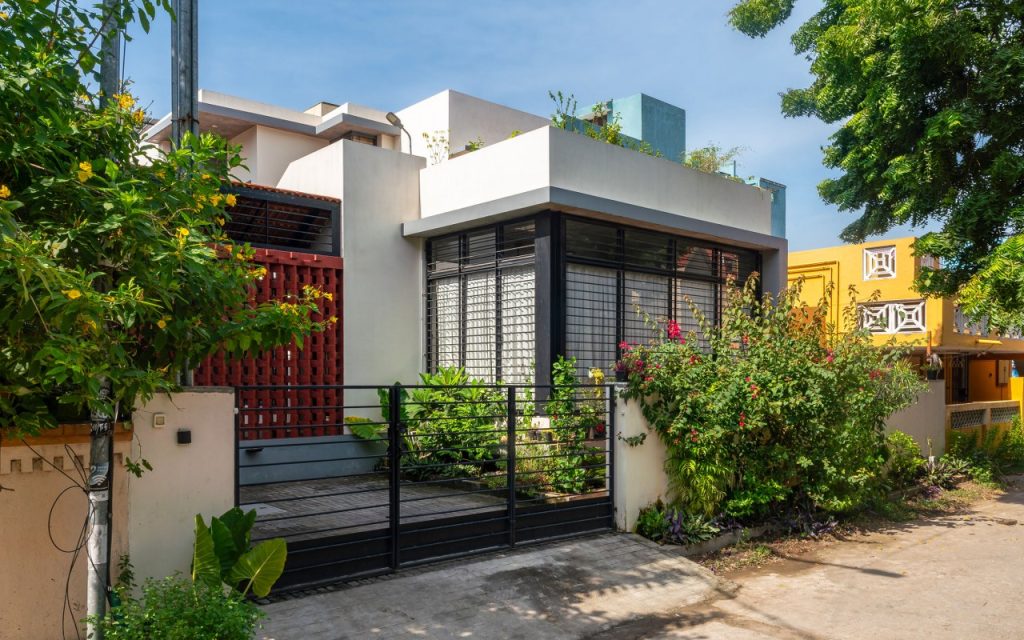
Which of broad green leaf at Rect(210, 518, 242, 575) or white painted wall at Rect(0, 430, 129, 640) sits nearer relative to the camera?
white painted wall at Rect(0, 430, 129, 640)

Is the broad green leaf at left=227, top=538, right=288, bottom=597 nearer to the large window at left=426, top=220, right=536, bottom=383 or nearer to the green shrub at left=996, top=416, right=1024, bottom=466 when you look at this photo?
the large window at left=426, top=220, right=536, bottom=383

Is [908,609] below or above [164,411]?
below

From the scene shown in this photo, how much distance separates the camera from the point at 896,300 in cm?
1498

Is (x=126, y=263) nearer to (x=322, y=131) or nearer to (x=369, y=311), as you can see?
(x=369, y=311)

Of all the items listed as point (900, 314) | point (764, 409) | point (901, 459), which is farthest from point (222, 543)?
point (900, 314)

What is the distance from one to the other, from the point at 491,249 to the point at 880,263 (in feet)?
30.2

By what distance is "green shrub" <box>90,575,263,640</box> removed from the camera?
13.4ft

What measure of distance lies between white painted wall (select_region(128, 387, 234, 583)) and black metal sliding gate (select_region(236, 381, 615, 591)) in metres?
0.17

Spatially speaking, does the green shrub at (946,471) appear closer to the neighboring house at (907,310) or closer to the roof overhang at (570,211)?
the neighboring house at (907,310)

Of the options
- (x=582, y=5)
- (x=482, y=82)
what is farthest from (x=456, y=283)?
(x=482, y=82)

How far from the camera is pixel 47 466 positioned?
15.2ft

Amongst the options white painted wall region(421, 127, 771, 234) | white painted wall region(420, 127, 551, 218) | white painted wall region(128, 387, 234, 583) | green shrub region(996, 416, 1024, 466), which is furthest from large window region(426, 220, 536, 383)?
green shrub region(996, 416, 1024, 466)

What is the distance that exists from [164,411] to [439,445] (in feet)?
14.7

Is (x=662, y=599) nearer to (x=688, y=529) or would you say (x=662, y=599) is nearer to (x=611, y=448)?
(x=688, y=529)
